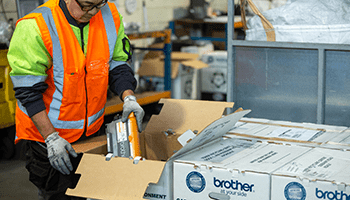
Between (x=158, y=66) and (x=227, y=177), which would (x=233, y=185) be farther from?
(x=158, y=66)

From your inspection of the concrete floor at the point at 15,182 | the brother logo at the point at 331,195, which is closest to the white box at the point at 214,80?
the concrete floor at the point at 15,182

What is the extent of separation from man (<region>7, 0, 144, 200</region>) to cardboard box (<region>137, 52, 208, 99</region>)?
2.99 metres

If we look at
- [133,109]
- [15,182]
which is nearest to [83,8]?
[133,109]

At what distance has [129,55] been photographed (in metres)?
2.06

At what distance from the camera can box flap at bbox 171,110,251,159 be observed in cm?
150

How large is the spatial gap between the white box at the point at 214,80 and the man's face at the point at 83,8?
11.7 feet

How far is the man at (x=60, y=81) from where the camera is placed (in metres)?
1.67

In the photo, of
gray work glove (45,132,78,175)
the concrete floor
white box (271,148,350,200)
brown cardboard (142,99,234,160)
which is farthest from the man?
the concrete floor

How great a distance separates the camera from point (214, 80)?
5289 millimetres

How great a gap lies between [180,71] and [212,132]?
3.50 m

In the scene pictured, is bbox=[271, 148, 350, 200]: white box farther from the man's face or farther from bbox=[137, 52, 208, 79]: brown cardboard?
bbox=[137, 52, 208, 79]: brown cardboard

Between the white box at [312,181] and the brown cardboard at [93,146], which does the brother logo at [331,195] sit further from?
the brown cardboard at [93,146]

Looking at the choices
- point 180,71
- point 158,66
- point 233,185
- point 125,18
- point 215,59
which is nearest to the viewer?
point 233,185

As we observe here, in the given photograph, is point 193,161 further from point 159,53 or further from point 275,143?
point 159,53
